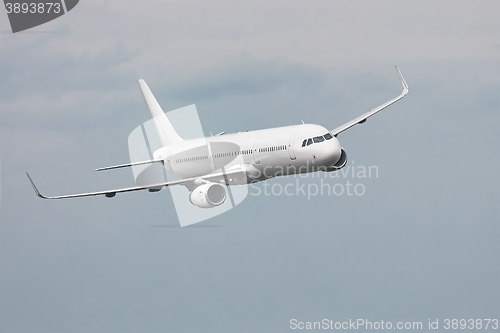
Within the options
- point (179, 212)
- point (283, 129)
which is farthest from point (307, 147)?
point (179, 212)

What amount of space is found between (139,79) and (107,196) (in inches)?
1145

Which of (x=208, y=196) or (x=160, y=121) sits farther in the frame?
(x=160, y=121)

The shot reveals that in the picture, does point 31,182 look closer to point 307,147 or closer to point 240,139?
point 240,139

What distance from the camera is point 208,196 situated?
68.7 metres

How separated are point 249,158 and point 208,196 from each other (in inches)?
183

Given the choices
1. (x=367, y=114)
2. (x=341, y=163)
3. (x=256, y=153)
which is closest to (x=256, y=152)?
(x=256, y=153)

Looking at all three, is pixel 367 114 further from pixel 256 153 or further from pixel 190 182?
pixel 190 182

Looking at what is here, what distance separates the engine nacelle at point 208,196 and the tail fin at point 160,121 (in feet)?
60.6

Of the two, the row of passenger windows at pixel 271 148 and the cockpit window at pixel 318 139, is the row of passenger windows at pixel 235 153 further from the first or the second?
the cockpit window at pixel 318 139

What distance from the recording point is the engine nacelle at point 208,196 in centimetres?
6856

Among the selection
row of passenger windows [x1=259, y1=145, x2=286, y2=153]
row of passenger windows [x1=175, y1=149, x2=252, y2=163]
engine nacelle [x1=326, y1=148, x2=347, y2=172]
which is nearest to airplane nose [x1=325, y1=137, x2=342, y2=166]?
engine nacelle [x1=326, y1=148, x2=347, y2=172]

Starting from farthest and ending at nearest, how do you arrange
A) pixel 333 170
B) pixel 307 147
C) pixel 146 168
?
pixel 146 168, pixel 333 170, pixel 307 147

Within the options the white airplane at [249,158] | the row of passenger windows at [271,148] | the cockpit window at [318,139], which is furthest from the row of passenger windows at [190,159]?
the cockpit window at [318,139]

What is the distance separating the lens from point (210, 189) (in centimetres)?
6900
